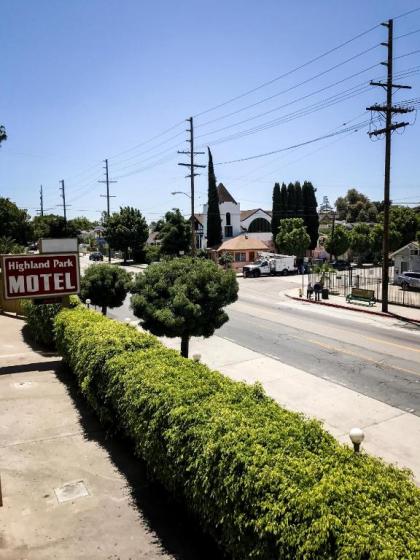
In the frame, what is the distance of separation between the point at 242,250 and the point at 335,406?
150 feet

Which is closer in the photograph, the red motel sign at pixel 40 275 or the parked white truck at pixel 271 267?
the red motel sign at pixel 40 275

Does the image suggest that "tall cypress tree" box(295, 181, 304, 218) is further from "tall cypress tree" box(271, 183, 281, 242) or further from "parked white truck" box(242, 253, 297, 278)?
"parked white truck" box(242, 253, 297, 278)

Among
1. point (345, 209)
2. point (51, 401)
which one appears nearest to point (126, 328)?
point (51, 401)

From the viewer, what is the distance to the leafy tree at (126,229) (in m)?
65.8

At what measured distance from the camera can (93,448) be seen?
28.5ft

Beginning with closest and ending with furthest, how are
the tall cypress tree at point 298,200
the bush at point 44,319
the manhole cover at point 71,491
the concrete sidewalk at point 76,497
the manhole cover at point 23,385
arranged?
the concrete sidewalk at point 76,497
the manhole cover at point 71,491
the manhole cover at point 23,385
the bush at point 44,319
the tall cypress tree at point 298,200

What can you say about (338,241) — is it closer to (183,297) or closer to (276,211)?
(276,211)

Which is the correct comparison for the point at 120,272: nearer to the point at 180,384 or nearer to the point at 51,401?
the point at 51,401

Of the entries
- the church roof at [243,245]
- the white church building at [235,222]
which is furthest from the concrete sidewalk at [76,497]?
the white church building at [235,222]

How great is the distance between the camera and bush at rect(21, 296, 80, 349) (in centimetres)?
1484

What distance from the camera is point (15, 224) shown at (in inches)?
3189

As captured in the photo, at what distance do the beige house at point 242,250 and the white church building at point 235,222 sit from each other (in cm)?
928

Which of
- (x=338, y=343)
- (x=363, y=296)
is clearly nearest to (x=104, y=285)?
(x=338, y=343)

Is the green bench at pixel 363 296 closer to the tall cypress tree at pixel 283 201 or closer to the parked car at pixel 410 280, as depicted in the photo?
the parked car at pixel 410 280
